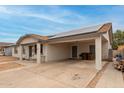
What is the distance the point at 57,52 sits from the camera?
16766 millimetres

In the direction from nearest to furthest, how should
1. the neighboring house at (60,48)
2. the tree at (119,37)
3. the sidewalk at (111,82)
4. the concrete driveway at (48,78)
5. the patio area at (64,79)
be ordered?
1. the sidewalk at (111,82)
2. the patio area at (64,79)
3. the concrete driveway at (48,78)
4. the neighboring house at (60,48)
5. the tree at (119,37)

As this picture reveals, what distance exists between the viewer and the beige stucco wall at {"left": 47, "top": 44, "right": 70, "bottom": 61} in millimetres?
15656

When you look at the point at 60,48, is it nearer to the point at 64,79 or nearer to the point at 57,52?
the point at 57,52

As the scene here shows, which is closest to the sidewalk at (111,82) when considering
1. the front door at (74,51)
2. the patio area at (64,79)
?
the patio area at (64,79)

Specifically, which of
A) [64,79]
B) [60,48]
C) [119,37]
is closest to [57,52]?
[60,48]

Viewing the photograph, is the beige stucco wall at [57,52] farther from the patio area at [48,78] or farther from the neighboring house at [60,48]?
the patio area at [48,78]

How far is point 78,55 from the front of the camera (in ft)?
60.7

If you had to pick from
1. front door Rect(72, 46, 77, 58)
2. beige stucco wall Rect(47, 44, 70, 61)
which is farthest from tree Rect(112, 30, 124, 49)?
beige stucco wall Rect(47, 44, 70, 61)

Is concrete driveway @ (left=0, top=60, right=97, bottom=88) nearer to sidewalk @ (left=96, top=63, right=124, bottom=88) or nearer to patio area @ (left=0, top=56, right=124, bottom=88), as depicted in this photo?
patio area @ (left=0, top=56, right=124, bottom=88)

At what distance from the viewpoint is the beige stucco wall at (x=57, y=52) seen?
15656mm
